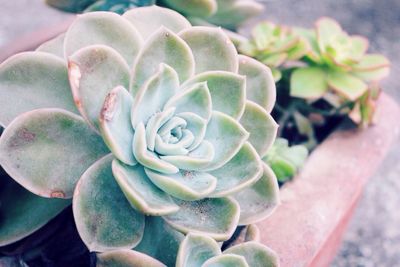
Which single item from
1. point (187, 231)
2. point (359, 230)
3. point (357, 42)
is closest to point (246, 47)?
point (357, 42)

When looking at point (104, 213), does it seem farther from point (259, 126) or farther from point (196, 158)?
point (259, 126)

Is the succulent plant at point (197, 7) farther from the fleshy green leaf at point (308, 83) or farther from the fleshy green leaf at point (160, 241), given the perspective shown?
the fleshy green leaf at point (160, 241)

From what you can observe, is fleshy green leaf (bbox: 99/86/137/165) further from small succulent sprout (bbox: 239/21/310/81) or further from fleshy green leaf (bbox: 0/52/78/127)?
small succulent sprout (bbox: 239/21/310/81)

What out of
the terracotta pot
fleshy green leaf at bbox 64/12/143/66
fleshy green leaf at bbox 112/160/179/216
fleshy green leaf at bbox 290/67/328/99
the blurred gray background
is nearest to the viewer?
fleshy green leaf at bbox 112/160/179/216

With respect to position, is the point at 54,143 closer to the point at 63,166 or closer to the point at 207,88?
the point at 63,166

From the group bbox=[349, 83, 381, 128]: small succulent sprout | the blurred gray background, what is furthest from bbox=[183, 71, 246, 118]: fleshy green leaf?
the blurred gray background

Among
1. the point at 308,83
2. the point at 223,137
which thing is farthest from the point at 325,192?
the point at 223,137

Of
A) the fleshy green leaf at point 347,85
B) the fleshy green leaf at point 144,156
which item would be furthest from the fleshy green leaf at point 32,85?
the fleshy green leaf at point 347,85
